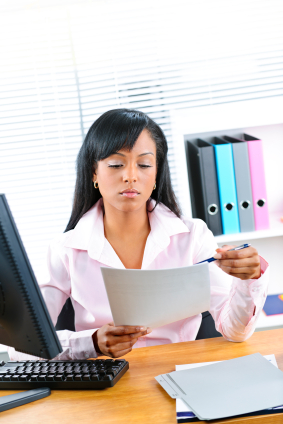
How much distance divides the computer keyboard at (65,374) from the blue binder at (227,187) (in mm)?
1077

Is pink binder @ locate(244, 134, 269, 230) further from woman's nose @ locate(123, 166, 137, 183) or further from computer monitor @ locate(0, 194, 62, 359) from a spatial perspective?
computer monitor @ locate(0, 194, 62, 359)

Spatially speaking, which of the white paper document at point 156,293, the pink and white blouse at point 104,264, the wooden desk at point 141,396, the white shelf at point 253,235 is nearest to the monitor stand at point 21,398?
the wooden desk at point 141,396

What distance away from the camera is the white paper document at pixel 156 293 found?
0.92m

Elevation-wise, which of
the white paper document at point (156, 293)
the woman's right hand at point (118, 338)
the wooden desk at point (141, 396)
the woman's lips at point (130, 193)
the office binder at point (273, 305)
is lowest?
the office binder at point (273, 305)

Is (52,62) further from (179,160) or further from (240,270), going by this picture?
(240,270)

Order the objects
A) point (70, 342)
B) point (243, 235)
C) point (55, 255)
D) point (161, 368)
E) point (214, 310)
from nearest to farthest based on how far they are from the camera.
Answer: point (161, 368) < point (70, 342) < point (214, 310) < point (55, 255) < point (243, 235)

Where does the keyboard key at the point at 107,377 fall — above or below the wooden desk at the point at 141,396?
above

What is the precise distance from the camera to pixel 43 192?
2.26 metres

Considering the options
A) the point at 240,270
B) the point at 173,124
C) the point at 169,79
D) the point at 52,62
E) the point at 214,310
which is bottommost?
the point at 214,310

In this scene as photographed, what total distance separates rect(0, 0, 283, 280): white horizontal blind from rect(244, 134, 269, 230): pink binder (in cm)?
40

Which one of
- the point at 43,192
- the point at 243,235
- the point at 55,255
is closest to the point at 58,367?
the point at 55,255

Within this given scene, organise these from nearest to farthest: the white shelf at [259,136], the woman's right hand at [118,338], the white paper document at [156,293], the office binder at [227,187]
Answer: the white paper document at [156,293] < the woman's right hand at [118,338] < the office binder at [227,187] < the white shelf at [259,136]

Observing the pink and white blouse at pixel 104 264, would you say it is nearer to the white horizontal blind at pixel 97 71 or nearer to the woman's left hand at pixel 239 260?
the woman's left hand at pixel 239 260

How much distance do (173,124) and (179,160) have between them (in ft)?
0.67
